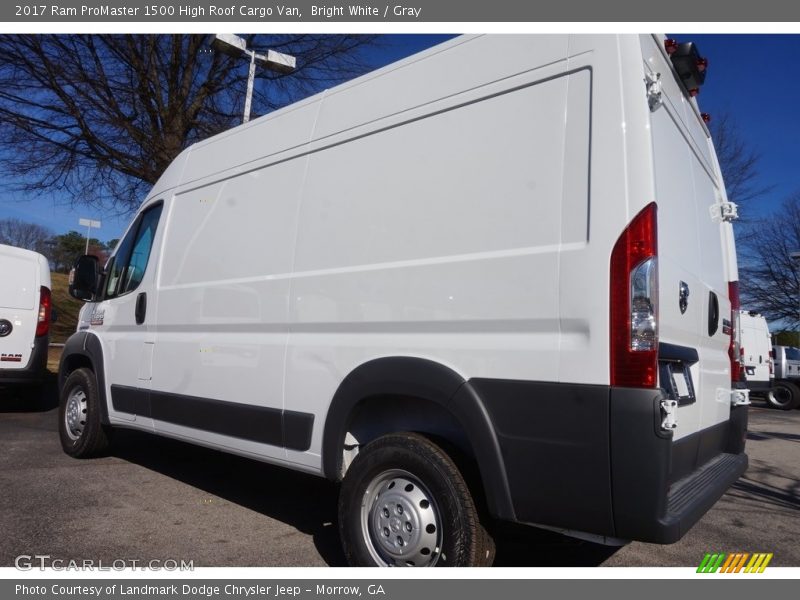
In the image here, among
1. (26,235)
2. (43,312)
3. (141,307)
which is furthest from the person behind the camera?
(26,235)

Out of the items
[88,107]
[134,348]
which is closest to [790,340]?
[88,107]

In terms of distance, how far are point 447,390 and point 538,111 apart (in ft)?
4.11

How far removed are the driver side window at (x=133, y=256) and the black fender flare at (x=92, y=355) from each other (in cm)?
44

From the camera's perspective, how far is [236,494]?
4.86 metres

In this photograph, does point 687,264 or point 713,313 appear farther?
point 713,313

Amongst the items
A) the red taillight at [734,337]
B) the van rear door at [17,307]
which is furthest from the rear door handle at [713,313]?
the van rear door at [17,307]

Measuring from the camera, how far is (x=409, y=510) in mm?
2867

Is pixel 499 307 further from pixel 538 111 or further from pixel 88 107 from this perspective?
pixel 88 107

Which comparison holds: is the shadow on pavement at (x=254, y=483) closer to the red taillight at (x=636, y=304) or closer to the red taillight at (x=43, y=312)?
the red taillight at (x=636, y=304)

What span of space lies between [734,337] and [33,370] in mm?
8074

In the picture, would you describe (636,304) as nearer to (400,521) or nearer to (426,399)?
(426,399)

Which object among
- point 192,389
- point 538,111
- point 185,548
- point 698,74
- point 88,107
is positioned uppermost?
point 88,107

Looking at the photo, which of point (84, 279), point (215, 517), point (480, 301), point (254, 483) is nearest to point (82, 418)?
point (84, 279)

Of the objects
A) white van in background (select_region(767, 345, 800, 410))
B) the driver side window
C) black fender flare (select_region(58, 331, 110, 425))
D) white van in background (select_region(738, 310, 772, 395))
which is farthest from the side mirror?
white van in background (select_region(767, 345, 800, 410))
